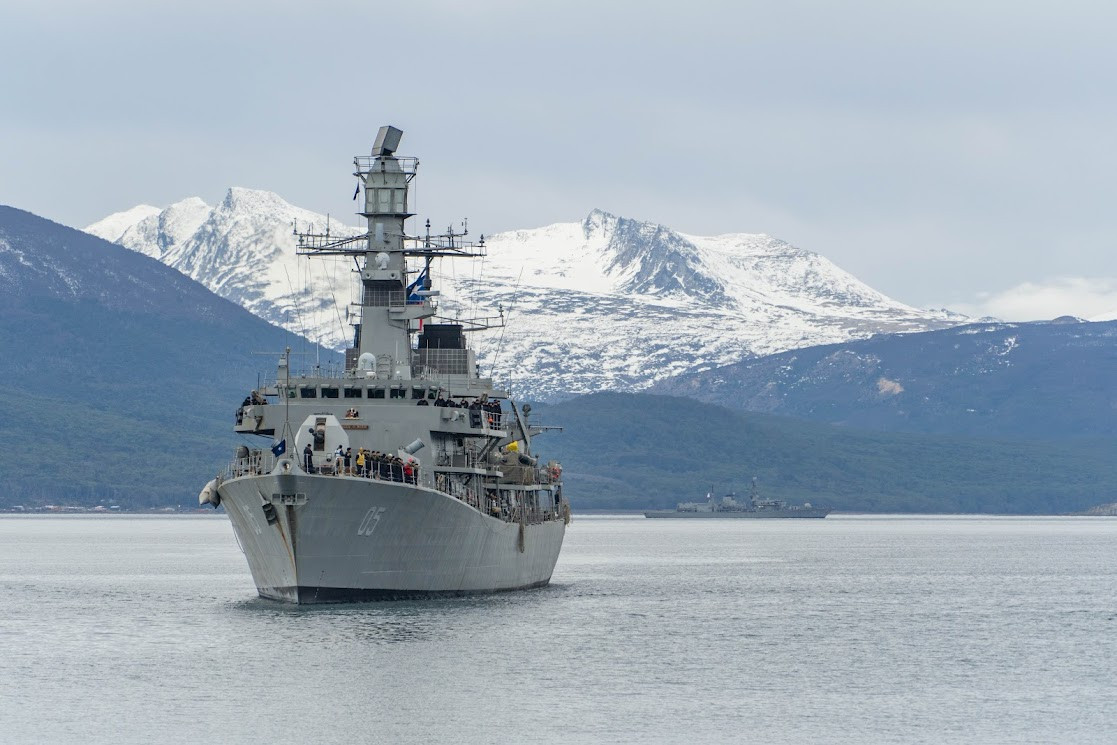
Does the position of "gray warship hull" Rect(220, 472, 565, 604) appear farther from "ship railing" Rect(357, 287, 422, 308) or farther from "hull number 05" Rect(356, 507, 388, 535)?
"ship railing" Rect(357, 287, 422, 308)

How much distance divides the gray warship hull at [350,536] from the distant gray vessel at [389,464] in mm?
52

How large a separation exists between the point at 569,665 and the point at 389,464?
12.0m

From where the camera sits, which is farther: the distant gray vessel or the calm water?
the distant gray vessel

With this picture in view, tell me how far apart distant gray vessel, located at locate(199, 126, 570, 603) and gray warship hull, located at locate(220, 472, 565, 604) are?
0.17 feet

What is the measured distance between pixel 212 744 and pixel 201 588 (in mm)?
43866

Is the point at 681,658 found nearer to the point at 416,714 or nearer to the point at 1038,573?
the point at 416,714

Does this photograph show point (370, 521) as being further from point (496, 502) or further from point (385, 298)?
point (385, 298)

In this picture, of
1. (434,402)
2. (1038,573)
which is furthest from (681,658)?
(1038,573)

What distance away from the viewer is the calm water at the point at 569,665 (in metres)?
43.5

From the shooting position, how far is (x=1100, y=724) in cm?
4475

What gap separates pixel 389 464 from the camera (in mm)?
62344

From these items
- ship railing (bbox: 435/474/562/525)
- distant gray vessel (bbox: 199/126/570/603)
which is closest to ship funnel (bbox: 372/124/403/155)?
distant gray vessel (bbox: 199/126/570/603)

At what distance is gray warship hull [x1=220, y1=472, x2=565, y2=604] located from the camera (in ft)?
197

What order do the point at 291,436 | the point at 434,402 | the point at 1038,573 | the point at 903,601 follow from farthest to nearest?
the point at 1038,573 < the point at 903,601 < the point at 434,402 < the point at 291,436
